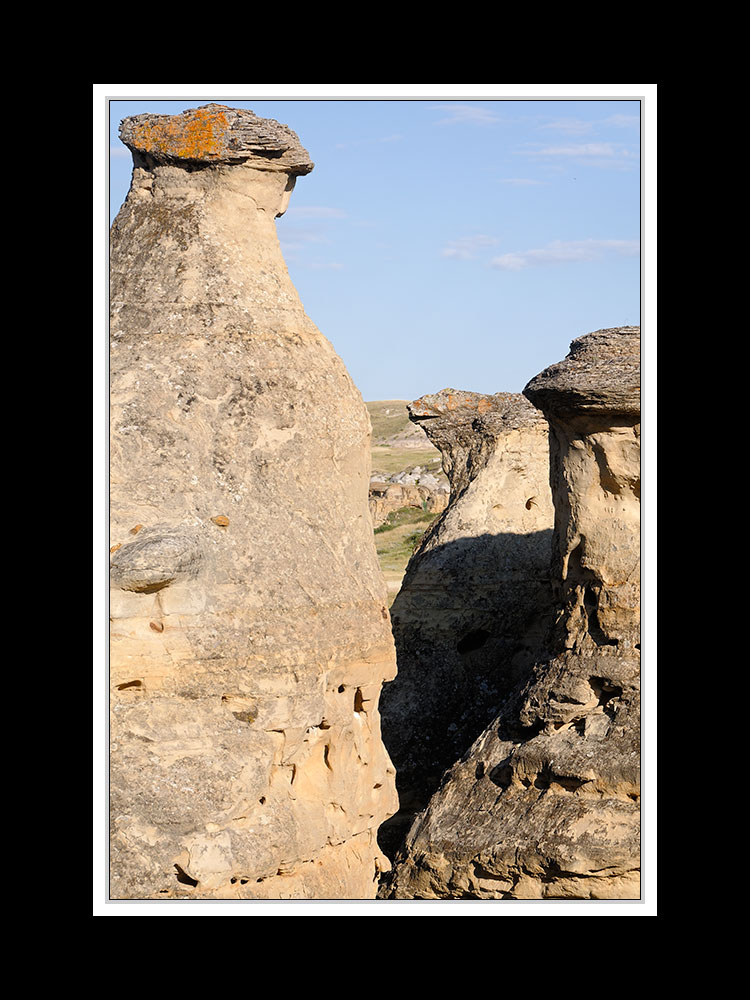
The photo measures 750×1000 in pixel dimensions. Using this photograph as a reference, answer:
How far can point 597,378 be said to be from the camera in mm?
8266

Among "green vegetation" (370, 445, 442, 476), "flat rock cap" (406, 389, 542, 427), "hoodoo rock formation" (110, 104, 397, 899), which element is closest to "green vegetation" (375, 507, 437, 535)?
"green vegetation" (370, 445, 442, 476)

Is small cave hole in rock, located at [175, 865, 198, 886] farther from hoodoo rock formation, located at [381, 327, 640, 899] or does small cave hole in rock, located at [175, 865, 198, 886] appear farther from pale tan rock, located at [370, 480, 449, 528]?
Result: pale tan rock, located at [370, 480, 449, 528]

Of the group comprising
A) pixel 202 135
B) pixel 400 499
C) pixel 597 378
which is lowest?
pixel 400 499

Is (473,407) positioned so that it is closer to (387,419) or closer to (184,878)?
(184,878)

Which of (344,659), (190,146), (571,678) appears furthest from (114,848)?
(571,678)

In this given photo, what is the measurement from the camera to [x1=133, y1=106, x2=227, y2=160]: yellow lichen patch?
6301mm

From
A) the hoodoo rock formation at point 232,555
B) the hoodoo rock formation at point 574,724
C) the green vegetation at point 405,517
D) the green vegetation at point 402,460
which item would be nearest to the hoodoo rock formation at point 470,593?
the hoodoo rock formation at point 574,724

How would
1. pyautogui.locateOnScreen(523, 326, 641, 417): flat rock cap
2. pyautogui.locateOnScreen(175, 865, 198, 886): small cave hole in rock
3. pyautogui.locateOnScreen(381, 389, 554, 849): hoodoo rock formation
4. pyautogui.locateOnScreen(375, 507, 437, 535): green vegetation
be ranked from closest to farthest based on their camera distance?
pyautogui.locateOnScreen(175, 865, 198, 886): small cave hole in rock
pyautogui.locateOnScreen(523, 326, 641, 417): flat rock cap
pyautogui.locateOnScreen(381, 389, 554, 849): hoodoo rock formation
pyautogui.locateOnScreen(375, 507, 437, 535): green vegetation

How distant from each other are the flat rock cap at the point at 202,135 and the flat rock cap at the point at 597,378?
2.67 meters

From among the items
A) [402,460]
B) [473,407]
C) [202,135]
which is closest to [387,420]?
[402,460]

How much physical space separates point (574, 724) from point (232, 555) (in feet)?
10.4

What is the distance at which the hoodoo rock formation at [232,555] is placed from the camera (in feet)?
18.4

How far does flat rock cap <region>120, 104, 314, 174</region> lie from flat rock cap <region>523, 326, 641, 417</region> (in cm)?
267

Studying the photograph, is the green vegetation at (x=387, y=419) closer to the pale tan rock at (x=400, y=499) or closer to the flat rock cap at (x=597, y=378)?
the pale tan rock at (x=400, y=499)
